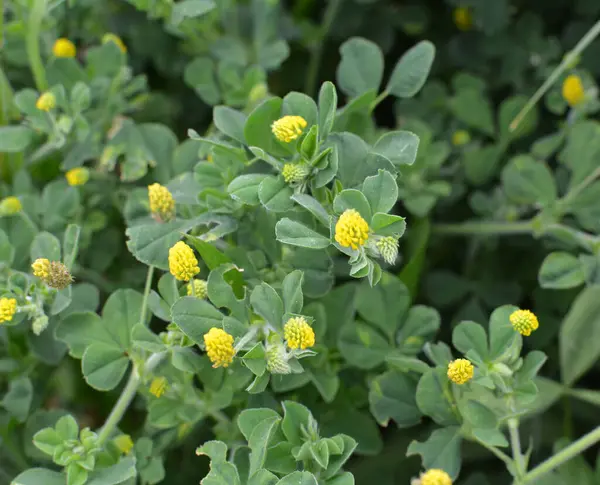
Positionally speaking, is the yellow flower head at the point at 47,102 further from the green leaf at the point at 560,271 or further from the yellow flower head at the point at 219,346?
the green leaf at the point at 560,271

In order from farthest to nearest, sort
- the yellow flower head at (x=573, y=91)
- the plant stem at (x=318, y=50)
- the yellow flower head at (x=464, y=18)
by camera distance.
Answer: the yellow flower head at (x=464, y=18)
the plant stem at (x=318, y=50)
the yellow flower head at (x=573, y=91)

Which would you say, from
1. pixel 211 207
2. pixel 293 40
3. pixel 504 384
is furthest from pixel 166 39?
pixel 504 384

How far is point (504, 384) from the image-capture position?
1132mm

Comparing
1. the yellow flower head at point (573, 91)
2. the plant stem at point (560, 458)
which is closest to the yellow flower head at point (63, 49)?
the yellow flower head at point (573, 91)

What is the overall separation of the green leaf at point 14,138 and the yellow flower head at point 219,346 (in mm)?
649

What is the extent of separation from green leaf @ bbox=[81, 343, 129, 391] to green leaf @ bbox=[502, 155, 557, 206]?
913mm

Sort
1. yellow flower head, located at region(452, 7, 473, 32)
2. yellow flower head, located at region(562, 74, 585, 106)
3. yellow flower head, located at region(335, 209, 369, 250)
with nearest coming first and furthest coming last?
yellow flower head, located at region(335, 209, 369, 250), yellow flower head, located at region(562, 74, 585, 106), yellow flower head, located at region(452, 7, 473, 32)

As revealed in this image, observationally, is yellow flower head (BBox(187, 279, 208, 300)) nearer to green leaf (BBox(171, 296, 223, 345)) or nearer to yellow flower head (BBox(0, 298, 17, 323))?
green leaf (BBox(171, 296, 223, 345))

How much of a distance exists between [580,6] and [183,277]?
1389 mm

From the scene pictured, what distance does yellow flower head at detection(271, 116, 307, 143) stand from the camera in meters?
1.12

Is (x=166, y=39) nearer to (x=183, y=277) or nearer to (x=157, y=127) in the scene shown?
(x=157, y=127)

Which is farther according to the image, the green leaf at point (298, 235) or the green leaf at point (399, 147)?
the green leaf at point (399, 147)

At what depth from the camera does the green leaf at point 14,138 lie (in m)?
1.45

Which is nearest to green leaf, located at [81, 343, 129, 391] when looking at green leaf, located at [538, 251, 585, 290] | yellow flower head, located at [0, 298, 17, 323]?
yellow flower head, located at [0, 298, 17, 323]
